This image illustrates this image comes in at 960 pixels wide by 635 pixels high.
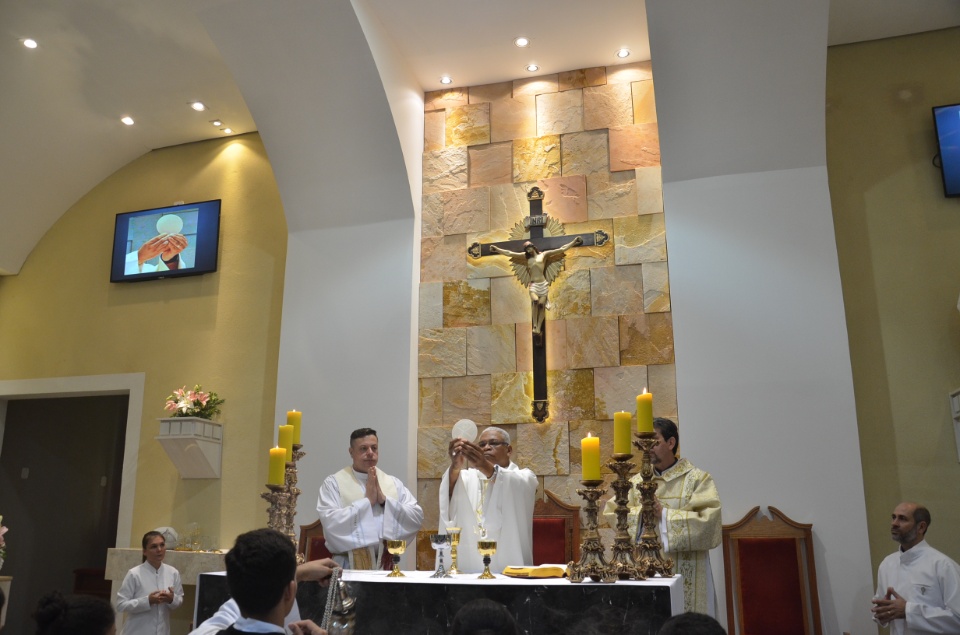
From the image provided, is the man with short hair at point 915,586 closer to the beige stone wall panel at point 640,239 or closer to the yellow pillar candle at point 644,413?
the yellow pillar candle at point 644,413

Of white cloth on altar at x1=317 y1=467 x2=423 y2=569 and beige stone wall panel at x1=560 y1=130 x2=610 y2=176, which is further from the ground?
beige stone wall panel at x1=560 y1=130 x2=610 y2=176

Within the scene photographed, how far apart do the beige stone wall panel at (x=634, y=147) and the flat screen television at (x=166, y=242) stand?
3846mm

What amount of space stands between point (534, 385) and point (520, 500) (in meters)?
1.69

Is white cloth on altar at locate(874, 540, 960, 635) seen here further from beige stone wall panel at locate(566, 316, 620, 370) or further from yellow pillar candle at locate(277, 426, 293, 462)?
yellow pillar candle at locate(277, 426, 293, 462)

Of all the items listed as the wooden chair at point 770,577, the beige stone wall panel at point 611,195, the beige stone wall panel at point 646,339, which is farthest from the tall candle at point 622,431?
the beige stone wall panel at point 611,195

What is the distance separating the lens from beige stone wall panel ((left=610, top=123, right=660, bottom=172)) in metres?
6.89

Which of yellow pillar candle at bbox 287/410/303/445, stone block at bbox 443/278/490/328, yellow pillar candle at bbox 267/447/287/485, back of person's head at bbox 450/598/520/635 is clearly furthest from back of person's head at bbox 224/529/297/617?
stone block at bbox 443/278/490/328

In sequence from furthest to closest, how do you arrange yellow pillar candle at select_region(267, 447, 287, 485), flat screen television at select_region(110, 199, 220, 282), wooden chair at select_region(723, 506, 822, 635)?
flat screen television at select_region(110, 199, 220, 282) < wooden chair at select_region(723, 506, 822, 635) < yellow pillar candle at select_region(267, 447, 287, 485)

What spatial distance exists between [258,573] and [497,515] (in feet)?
9.32

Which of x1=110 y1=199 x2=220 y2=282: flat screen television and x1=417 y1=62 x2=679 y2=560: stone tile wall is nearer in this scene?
x1=417 y1=62 x2=679 y2=560: stone tile wall

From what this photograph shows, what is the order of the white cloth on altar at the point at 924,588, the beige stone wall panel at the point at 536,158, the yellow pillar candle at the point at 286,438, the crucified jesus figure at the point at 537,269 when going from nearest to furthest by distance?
the yellow pillar candle at the point at 286,438, the white cloth on altar at the point at 924,588, the crucified jesus figure at the point at 537,269, the beige stone wall panel at the point at 536,158

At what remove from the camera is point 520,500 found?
5055 mm

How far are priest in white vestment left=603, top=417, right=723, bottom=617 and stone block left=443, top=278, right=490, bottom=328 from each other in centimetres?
241

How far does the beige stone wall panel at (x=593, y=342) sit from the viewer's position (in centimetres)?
658
